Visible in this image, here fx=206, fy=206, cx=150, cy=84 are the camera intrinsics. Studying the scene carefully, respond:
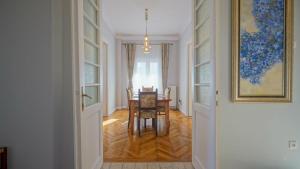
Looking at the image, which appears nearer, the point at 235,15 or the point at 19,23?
the point at 19,23

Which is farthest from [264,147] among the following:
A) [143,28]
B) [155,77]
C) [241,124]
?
[155,77]

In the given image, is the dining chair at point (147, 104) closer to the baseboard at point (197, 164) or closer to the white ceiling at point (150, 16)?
the baseboard at point (197, 164)

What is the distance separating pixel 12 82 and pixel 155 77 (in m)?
6.09

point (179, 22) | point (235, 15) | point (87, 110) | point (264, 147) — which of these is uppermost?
point (179, 22)

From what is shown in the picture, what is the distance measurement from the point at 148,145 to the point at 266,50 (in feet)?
7.68

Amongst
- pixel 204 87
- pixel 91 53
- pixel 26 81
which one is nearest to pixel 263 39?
pixel 204 87

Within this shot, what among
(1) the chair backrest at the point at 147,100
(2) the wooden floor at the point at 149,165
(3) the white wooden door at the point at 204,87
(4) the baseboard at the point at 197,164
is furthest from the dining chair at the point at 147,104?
(4) the baseboard at the point at 197,164

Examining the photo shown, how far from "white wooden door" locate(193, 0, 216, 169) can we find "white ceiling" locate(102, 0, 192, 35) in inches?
76.4

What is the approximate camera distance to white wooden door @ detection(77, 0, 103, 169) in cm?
190

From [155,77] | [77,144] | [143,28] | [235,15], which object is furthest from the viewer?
[155,77]

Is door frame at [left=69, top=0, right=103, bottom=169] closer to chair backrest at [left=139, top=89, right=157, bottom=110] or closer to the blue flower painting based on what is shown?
the blue flower painting

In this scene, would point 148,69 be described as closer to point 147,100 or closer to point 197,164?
point 147,100

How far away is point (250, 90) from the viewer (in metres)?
2.08

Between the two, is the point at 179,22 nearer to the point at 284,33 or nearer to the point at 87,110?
the point at 284,33
